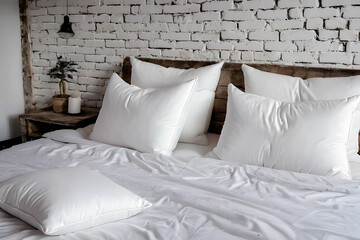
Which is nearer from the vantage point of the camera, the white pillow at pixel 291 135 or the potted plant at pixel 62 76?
the white pillow at pixel 291 135

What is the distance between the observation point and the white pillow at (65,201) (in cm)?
97

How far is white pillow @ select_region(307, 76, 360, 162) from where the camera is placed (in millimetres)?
1771

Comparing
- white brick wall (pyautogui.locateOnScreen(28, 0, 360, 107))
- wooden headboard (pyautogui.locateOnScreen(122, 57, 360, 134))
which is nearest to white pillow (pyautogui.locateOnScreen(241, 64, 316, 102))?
wooden headboard (pyautogui.locateOnScreen(122, 57, 360, 134))

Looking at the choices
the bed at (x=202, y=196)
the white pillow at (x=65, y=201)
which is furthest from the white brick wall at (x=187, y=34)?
the white pillow at (x=65, y=201)

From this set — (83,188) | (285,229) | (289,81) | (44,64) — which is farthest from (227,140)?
(44,64)

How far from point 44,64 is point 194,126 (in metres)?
1.80

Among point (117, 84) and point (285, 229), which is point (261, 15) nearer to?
point (117, 84)

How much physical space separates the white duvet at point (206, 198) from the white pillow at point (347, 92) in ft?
1.58

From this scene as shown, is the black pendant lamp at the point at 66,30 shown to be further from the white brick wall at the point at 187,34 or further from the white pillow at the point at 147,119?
the white pillow at the point at 147,119

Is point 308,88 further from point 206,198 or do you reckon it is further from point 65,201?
point 65,201

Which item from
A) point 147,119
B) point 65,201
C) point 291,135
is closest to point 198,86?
point 147,119

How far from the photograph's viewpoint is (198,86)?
2.15m

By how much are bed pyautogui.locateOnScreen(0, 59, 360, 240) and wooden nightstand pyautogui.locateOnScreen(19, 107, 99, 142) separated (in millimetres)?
554

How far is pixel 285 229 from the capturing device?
104cm
